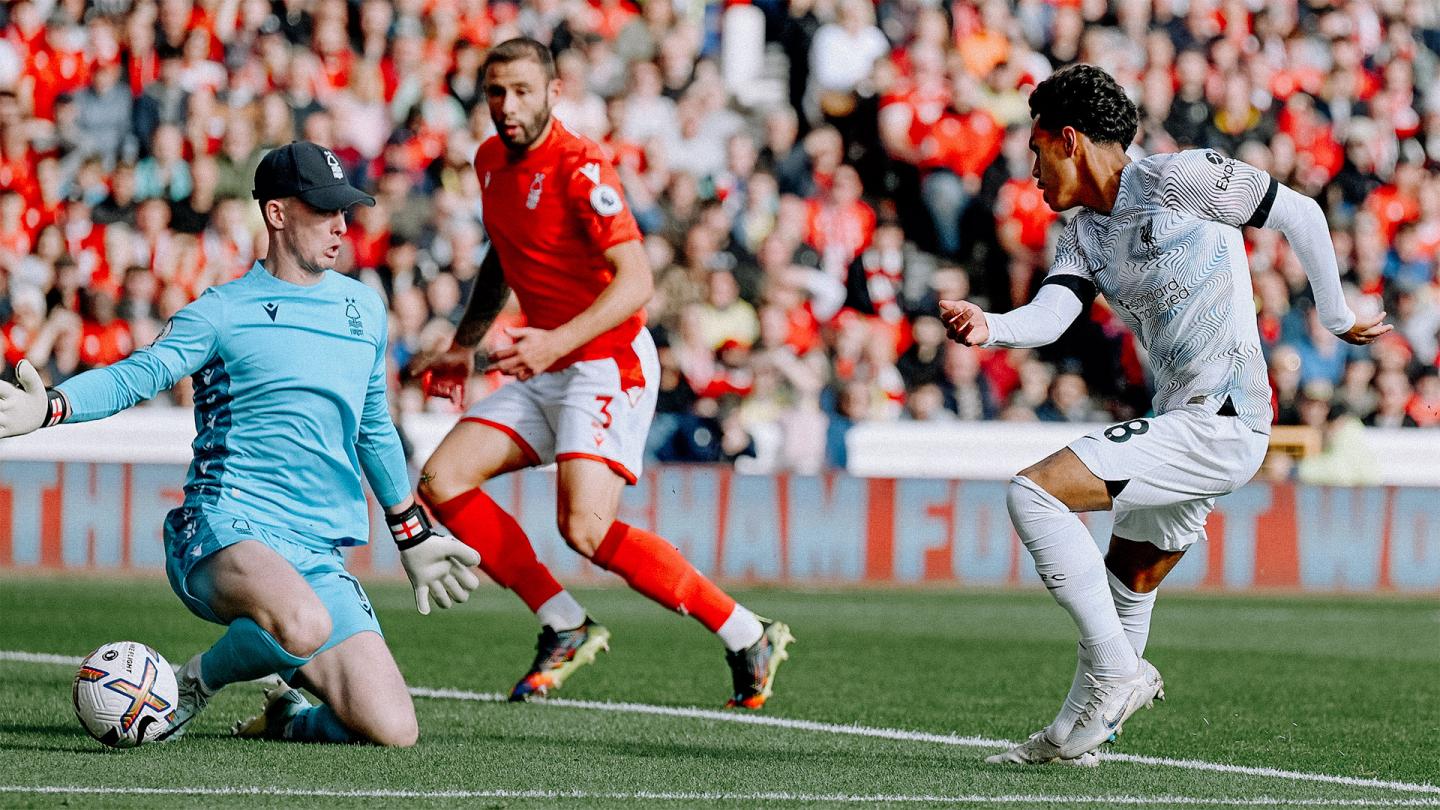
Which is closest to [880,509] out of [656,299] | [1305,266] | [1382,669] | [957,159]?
[656,299]

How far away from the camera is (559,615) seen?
848 centimetres

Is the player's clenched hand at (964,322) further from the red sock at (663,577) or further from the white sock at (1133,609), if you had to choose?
the red sock at (663,577)

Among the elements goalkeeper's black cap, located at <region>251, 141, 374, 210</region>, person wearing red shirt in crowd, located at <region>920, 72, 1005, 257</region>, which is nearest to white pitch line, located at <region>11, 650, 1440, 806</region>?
goalkeeper's black cap, located at <region>251, 141, 374, 210</region>

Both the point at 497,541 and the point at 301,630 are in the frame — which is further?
the point at 497,541

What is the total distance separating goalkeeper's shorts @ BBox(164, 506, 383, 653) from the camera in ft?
21.8

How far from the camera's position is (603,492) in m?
8.18

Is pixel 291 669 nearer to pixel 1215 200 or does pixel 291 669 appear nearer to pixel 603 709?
pixel 603 709

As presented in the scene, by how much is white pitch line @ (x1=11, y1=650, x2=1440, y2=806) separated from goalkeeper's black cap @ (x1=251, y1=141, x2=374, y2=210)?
7.77 ft

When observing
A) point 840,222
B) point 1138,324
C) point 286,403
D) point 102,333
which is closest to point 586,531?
point 286,403

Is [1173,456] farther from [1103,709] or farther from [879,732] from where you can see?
[879,732]

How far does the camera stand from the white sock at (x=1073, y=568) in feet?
21.0

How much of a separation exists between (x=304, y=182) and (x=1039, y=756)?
2.89m

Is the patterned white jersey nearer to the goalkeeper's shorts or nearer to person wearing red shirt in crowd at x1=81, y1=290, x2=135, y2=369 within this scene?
the goalkeeper's shorts

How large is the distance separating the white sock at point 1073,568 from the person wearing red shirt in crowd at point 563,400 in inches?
72.6
